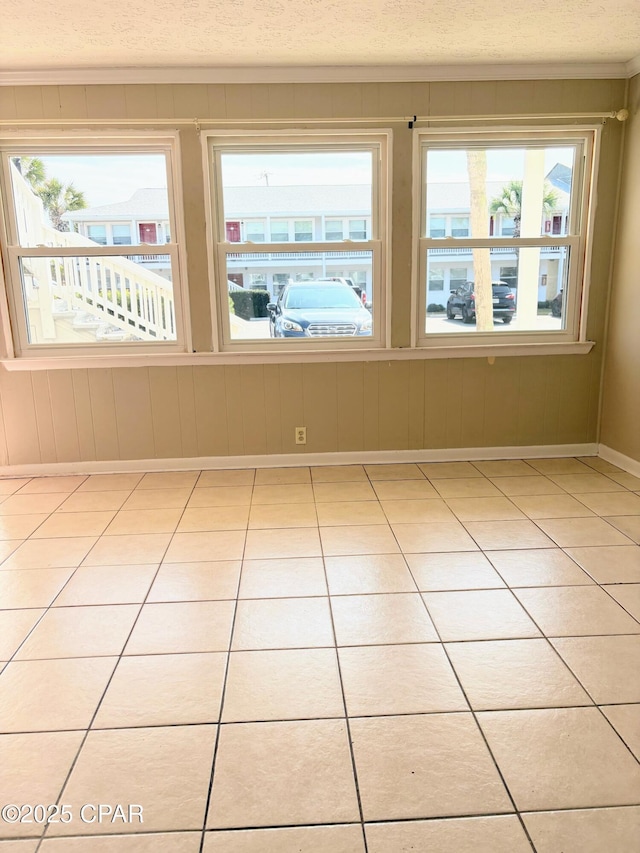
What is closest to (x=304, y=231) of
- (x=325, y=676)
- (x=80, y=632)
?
(x=80, y=632)

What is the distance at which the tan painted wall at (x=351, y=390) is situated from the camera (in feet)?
12.1

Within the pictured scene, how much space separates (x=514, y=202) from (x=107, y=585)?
10.7 feet

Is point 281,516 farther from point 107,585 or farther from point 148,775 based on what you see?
point 148,775

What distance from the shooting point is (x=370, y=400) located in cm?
402

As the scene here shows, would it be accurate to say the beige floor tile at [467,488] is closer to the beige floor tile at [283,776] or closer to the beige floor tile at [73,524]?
the beige floor tile at [73,524]

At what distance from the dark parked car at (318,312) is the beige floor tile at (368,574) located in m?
1.75

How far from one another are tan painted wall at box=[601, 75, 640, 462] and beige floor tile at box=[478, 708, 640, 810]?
8.16ft

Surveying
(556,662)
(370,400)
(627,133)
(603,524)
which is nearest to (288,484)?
(370,400)

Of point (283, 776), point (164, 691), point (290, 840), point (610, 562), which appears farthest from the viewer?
point (610, 562)

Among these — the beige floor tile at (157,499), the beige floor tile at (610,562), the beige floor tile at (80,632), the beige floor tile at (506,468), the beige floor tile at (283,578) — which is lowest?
the beige floor tile at (157,499)

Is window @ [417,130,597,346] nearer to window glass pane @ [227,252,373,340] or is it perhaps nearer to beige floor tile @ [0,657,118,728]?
window glass pane @ [227,252,373,340]

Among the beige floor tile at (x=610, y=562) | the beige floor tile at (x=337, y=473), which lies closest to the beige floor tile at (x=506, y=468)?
the beige floor tile at (x=337, y=473)

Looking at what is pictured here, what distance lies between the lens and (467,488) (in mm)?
3588

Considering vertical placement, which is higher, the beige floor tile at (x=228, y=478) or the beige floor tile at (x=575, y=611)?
the beige floor tile at (x=575, y=611)
